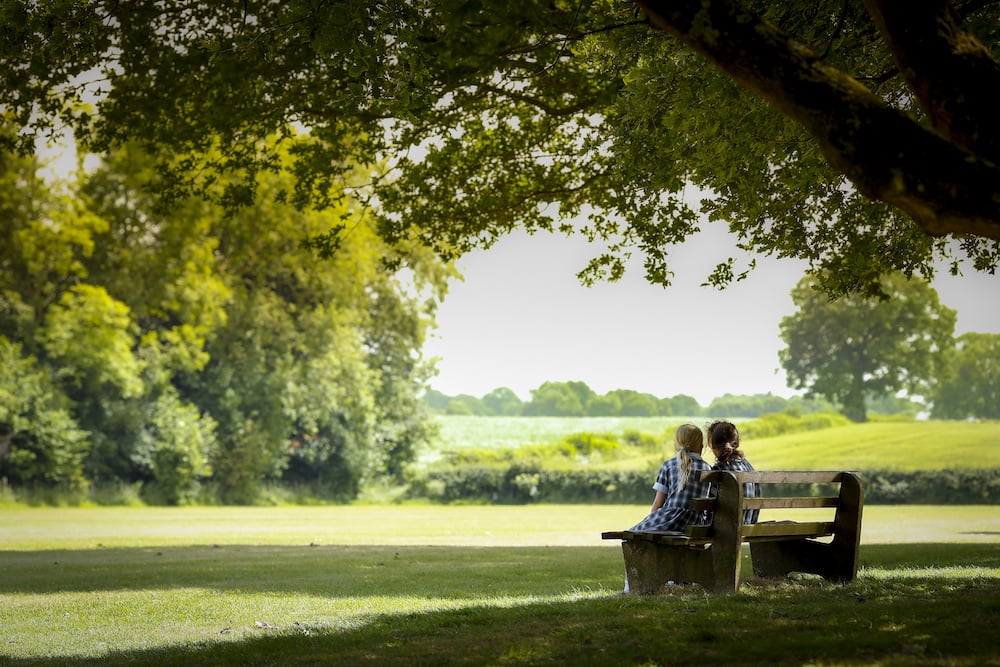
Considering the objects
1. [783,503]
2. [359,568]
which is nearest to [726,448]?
[783,503]

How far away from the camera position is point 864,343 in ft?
227

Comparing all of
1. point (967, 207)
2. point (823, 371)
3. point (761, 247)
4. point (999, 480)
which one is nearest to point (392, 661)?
point (967, 207)

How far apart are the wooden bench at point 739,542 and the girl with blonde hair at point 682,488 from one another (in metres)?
0.26

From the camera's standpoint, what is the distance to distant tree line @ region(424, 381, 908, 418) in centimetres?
7669

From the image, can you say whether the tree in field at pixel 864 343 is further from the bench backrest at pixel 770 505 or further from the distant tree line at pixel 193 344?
the bench backrest at pixel 770 505

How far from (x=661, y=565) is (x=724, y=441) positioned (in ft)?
4.43

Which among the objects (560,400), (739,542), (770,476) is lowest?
(739,542)

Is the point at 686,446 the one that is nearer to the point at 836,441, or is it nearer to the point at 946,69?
the point at 946,69

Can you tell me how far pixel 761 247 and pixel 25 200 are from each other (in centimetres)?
3347

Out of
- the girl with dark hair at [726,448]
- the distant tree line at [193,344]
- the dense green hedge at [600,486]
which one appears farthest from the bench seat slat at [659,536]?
the dense green hedge at [600,486]

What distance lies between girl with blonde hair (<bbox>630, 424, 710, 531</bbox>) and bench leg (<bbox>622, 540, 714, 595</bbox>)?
0.21 meters

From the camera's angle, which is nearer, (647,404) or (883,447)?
(883,447)

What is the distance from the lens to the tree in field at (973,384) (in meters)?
70.9

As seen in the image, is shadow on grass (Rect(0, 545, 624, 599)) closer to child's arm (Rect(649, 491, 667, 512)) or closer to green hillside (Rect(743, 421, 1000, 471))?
child's arm (Rect(649, 491, 667, 512))
